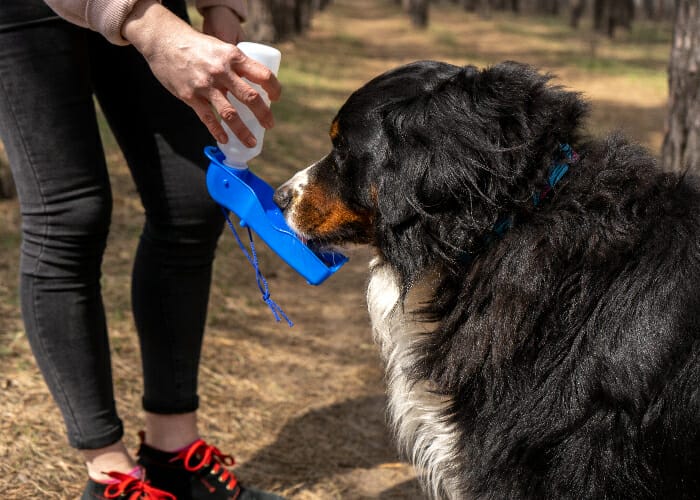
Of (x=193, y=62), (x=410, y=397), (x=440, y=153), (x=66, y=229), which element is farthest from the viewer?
(x=410, y=397)

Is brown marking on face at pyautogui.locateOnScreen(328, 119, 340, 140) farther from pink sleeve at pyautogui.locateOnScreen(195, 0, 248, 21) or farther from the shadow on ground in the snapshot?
the shadow on ground

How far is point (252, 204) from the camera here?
257 cm

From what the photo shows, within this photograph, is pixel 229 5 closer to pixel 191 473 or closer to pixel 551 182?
pixel 551 182

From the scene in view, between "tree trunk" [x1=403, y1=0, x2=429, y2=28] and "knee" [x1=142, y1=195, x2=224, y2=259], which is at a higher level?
"knee" [x1=142, y1=195, x2=224, y2=259]

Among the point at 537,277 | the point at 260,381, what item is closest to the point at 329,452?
the point at 260,381

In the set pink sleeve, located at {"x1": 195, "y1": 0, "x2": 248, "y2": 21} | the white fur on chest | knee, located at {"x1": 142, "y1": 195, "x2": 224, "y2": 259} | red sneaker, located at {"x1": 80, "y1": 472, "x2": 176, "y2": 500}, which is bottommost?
red sneaker, located at {"x1": 80, "y1": 472, "x2": 176, "y2": 500}

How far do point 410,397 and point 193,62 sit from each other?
1188mm

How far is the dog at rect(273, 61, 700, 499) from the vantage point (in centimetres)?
204

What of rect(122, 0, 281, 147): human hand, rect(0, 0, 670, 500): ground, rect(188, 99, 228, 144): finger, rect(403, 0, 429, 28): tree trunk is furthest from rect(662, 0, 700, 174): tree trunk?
rect(403, 0, 429, 28): tree trunk

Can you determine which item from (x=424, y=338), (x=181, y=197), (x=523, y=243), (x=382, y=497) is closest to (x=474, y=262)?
(x=523, y=243)

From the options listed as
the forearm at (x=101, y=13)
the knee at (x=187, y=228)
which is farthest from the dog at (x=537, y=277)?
the forearm at (x=101, y=13)

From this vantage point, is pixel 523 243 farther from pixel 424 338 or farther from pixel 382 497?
pixel 382 497

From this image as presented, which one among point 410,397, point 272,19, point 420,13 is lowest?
point 420,13

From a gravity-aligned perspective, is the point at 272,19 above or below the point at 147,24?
below
